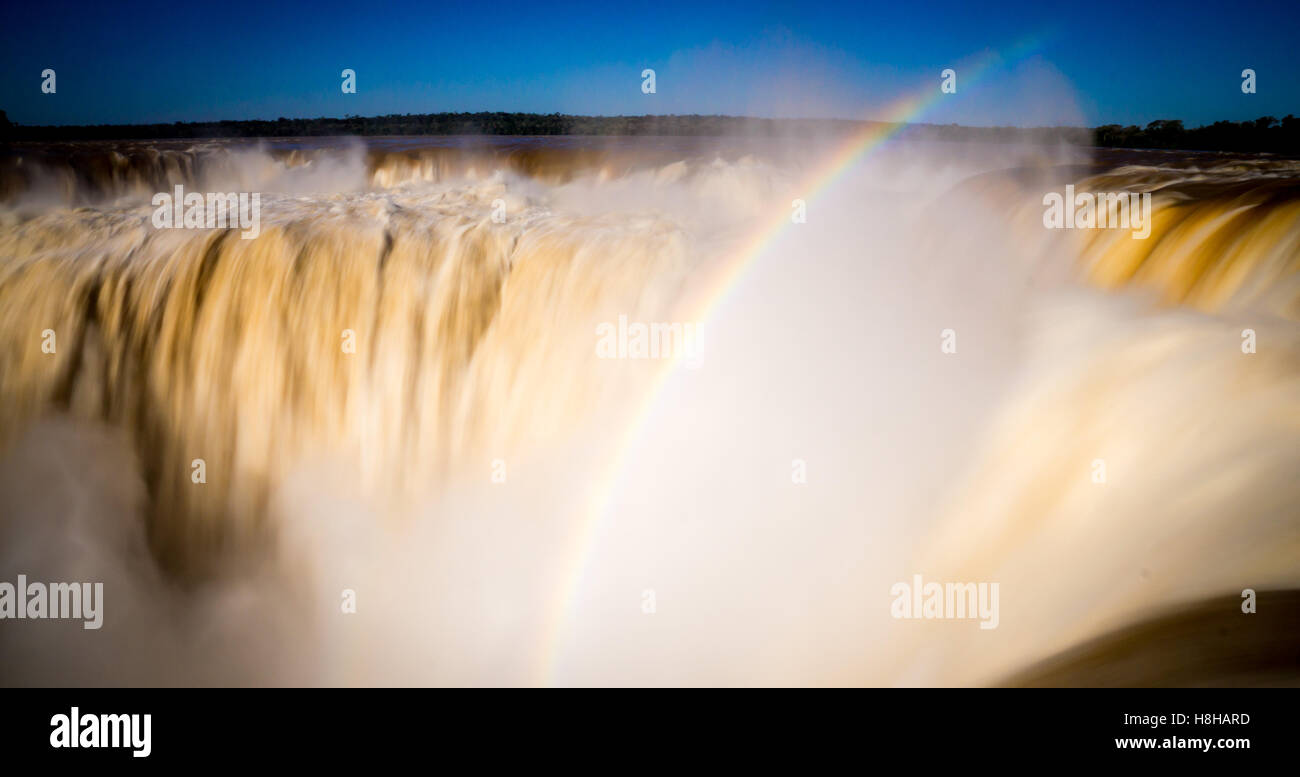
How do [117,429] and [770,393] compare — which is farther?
[117,429]

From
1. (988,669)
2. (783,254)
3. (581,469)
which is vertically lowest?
(988,669)

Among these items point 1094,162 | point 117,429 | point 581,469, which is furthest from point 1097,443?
point 1094,162
